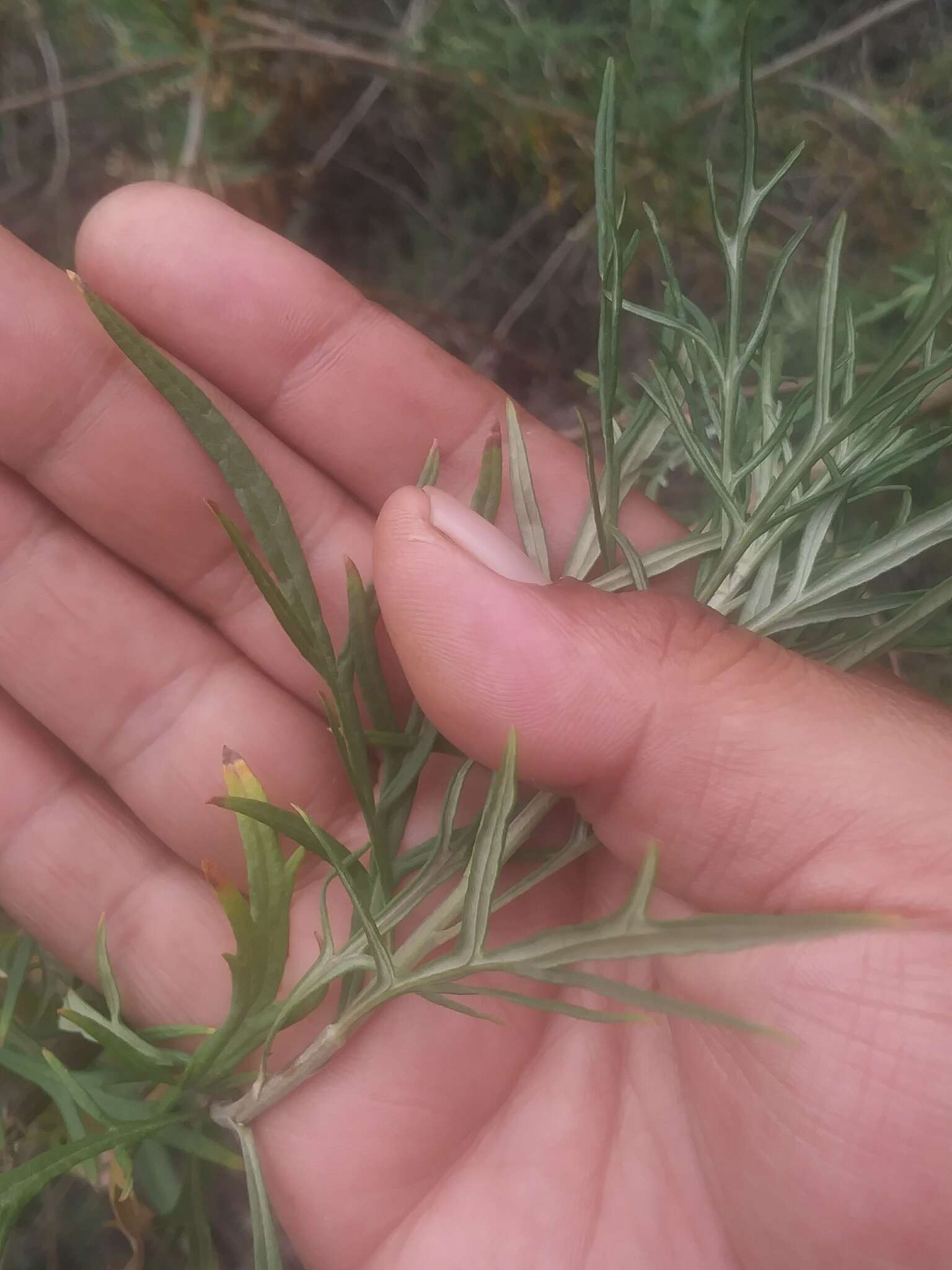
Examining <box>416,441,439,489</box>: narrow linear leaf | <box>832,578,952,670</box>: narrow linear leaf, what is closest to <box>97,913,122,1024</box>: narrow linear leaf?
<box>416,441,439,489</box>: narrow linear leaf

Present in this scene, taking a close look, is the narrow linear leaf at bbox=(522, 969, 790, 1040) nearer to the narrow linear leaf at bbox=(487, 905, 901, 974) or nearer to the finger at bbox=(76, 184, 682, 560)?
the narrow linear leaf at bbox=(487, 905, 901, 974)

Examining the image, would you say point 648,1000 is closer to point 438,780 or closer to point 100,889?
point 438,780

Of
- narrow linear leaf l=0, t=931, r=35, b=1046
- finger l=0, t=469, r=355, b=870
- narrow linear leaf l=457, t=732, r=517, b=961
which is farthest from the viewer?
finger l=0, t=469, r=355, b=870

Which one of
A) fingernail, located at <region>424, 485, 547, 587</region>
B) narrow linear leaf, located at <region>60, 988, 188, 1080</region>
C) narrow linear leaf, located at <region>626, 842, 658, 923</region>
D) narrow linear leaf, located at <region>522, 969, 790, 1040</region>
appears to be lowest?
narrow linear leaf, located at <region>60, 988, 188, 1080</region>

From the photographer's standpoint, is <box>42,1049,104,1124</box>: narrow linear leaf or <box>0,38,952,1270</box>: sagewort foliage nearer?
<box>0,38,952,1270</box>: sagewort foliage

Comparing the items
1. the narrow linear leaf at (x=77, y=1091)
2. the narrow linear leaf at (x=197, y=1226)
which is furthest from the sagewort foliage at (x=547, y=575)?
the narrow linear leaf at (x=197, y=1226)

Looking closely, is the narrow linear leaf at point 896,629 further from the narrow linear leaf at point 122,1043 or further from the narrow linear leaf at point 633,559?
the narrow linear leaf at point 122,1043

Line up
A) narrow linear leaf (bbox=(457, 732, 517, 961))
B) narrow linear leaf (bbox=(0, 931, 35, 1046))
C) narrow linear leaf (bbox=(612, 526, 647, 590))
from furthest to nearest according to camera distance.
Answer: narrow linear leaf (bbox=(0, 931, 35, 1046)) < narrow linear leaf (bbox=(612, 526, 647, 590)) < narrow linear leaf (bbox=(457, 732, 517, 961))
